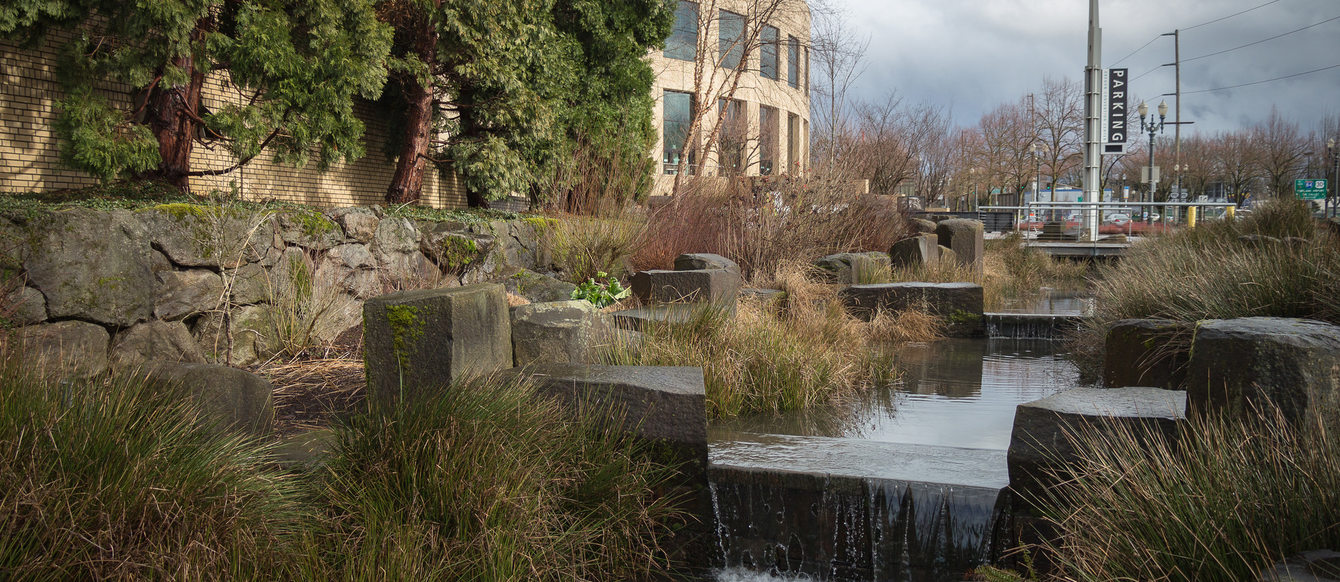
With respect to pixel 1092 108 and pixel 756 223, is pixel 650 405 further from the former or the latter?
pixel 1092 108

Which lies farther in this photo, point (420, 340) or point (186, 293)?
point (186, 293)

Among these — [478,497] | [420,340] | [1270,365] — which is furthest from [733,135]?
[1270,365]

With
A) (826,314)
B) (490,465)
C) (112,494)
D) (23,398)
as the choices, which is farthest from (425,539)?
(826,314)

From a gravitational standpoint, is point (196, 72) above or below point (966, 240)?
above

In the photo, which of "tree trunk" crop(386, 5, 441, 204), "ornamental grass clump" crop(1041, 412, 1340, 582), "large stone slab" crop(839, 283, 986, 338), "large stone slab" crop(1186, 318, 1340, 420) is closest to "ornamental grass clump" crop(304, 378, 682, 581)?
"ornamental grass clump" crop(1041, 412, 1340, 582)

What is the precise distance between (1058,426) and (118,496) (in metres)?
3.17

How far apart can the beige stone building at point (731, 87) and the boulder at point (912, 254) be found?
4.68 meters

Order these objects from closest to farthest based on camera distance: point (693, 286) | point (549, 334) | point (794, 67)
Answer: point (549, 334) < point (693, 286) < point (794, 67)

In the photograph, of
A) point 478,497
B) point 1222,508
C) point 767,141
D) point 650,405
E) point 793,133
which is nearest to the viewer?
point 1222,508

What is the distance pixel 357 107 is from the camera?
11.7 meters

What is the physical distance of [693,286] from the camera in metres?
6.36

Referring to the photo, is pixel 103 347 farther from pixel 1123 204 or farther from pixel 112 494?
pixel 1123 204

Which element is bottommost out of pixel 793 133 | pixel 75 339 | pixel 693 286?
pixel 75 339

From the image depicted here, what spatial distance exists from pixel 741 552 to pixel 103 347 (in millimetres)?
3669
